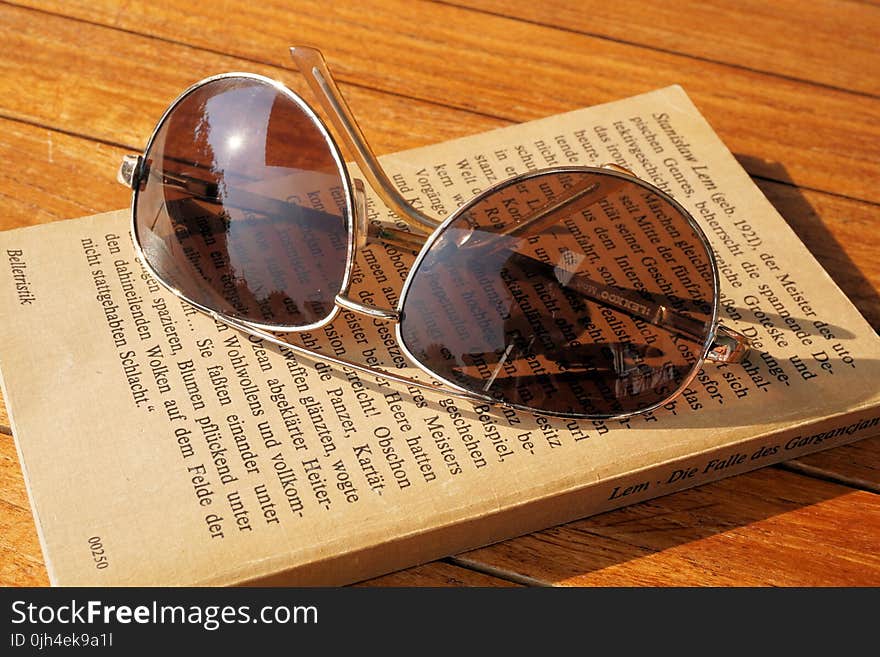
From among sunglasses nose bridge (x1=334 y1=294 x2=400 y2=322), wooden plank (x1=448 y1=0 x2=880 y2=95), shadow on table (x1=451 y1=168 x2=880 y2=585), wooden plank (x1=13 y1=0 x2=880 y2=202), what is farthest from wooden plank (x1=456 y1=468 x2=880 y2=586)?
wooden plank (x1=448 y1=0 x2=880 y2=95)

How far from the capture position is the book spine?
0.45 metres

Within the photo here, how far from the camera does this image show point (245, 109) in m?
0.54

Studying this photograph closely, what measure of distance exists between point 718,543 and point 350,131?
0.94 ft

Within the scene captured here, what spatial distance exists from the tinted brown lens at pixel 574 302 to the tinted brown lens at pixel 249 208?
61 millimetres

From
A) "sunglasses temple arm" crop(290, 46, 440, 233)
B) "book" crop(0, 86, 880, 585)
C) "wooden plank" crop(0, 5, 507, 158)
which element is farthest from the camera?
"wooden plank" crop(0, 5, 507, 158)

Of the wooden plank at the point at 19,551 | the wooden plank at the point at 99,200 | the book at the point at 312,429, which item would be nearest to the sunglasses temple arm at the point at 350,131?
the book at the point at 312,429

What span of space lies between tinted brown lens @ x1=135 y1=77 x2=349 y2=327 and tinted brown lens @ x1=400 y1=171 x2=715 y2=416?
61 millimetres

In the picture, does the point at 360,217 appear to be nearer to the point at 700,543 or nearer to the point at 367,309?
the point at 367,309

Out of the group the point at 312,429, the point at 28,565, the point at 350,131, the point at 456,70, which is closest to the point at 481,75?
the point at 456,70

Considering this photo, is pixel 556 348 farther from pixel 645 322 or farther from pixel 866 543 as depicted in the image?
pixel 866 543

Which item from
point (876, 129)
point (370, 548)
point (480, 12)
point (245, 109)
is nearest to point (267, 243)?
point (245, 109)

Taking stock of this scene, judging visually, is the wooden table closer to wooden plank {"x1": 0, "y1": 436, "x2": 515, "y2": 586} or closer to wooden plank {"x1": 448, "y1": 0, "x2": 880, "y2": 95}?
wooden plank {"x1": 448, "y1": 0, "x2": 880, "y2": 95}

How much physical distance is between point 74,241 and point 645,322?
31 cm

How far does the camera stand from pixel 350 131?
0.57 metres
